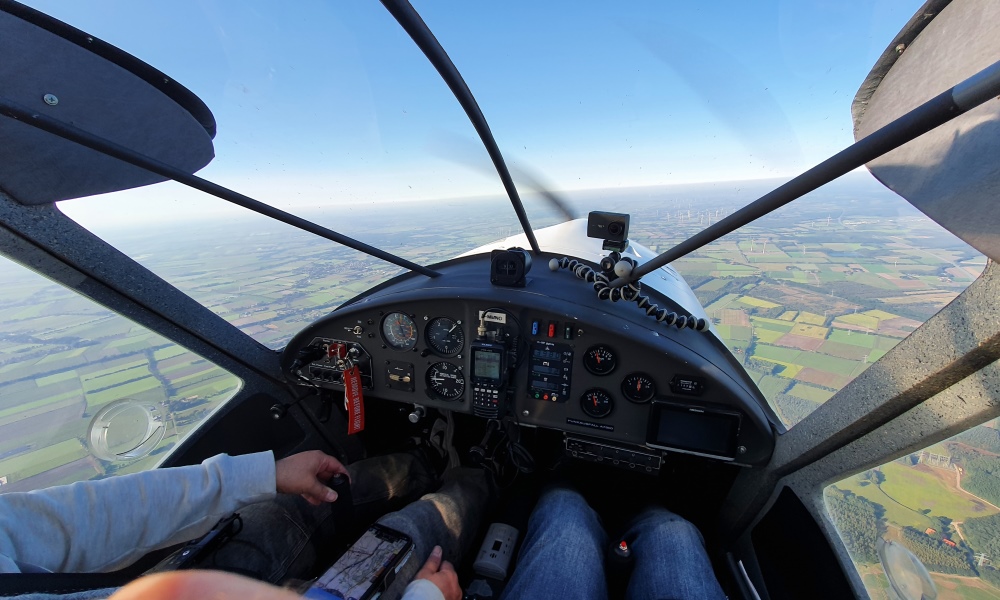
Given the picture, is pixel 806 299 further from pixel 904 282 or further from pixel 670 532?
pixel 670 532

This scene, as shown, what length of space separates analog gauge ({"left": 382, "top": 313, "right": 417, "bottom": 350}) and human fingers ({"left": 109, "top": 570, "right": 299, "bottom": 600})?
1711 mm

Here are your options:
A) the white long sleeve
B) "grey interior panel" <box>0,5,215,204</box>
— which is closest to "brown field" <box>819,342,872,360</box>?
the white long sleeve

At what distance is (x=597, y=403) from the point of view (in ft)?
6.50

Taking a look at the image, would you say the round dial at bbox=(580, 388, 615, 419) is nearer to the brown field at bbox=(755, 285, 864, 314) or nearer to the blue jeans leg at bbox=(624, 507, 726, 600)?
the blue jeans leg at bbox=(624, 507, 726, 600)

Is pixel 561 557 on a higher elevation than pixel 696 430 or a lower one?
lower

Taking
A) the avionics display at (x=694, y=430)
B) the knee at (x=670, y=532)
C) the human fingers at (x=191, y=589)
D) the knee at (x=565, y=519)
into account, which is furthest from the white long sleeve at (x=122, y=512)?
the avionics display at (x=694, y=430)

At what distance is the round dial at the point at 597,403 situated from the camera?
6.44 ft

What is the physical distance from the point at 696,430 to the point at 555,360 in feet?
2.10

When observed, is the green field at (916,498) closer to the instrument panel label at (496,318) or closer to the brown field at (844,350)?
the brown field at (844,350)

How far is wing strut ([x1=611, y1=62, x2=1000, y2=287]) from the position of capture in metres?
0.62

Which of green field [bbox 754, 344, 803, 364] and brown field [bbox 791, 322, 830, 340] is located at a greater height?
brown field [bbox 791, 322, 830, 340]

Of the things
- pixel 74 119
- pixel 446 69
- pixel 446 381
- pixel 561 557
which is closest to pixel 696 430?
pixel 561 557

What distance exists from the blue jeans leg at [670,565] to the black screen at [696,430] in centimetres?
30

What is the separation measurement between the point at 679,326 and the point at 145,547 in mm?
1936
